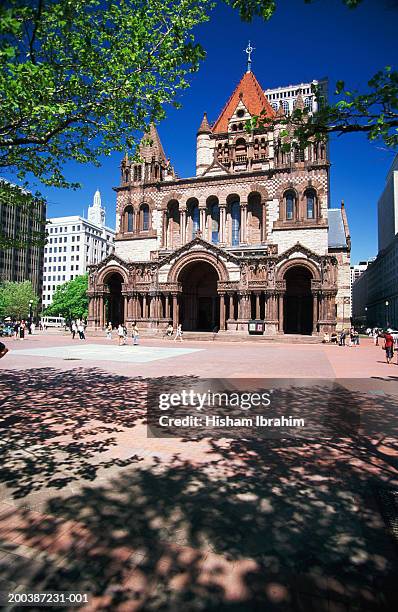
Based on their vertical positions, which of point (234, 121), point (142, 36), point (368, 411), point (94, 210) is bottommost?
point (368, 411)

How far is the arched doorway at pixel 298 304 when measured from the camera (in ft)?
139

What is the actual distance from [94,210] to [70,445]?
15576 centimetres

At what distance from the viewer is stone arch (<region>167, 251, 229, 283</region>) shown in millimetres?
39719

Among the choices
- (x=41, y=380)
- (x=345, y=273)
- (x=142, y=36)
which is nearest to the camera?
(x=142, y=36)

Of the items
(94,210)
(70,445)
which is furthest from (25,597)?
(94,210)

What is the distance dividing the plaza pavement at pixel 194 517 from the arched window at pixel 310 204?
121 ft

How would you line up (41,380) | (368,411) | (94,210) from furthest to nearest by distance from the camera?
(94,210), (41,380), (368,411)

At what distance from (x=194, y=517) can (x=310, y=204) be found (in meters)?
42.5

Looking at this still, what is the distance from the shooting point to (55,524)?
4008mm

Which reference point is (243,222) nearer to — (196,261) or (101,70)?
(196,261)

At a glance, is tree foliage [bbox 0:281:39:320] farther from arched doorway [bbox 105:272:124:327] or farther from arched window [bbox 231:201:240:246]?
arched window [bbox 231:201:240:246]

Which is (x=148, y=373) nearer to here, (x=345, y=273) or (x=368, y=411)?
(x=368, y=411)

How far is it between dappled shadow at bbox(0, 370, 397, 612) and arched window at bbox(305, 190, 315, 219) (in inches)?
1525

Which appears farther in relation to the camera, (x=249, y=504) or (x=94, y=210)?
(x=94, y=210)
